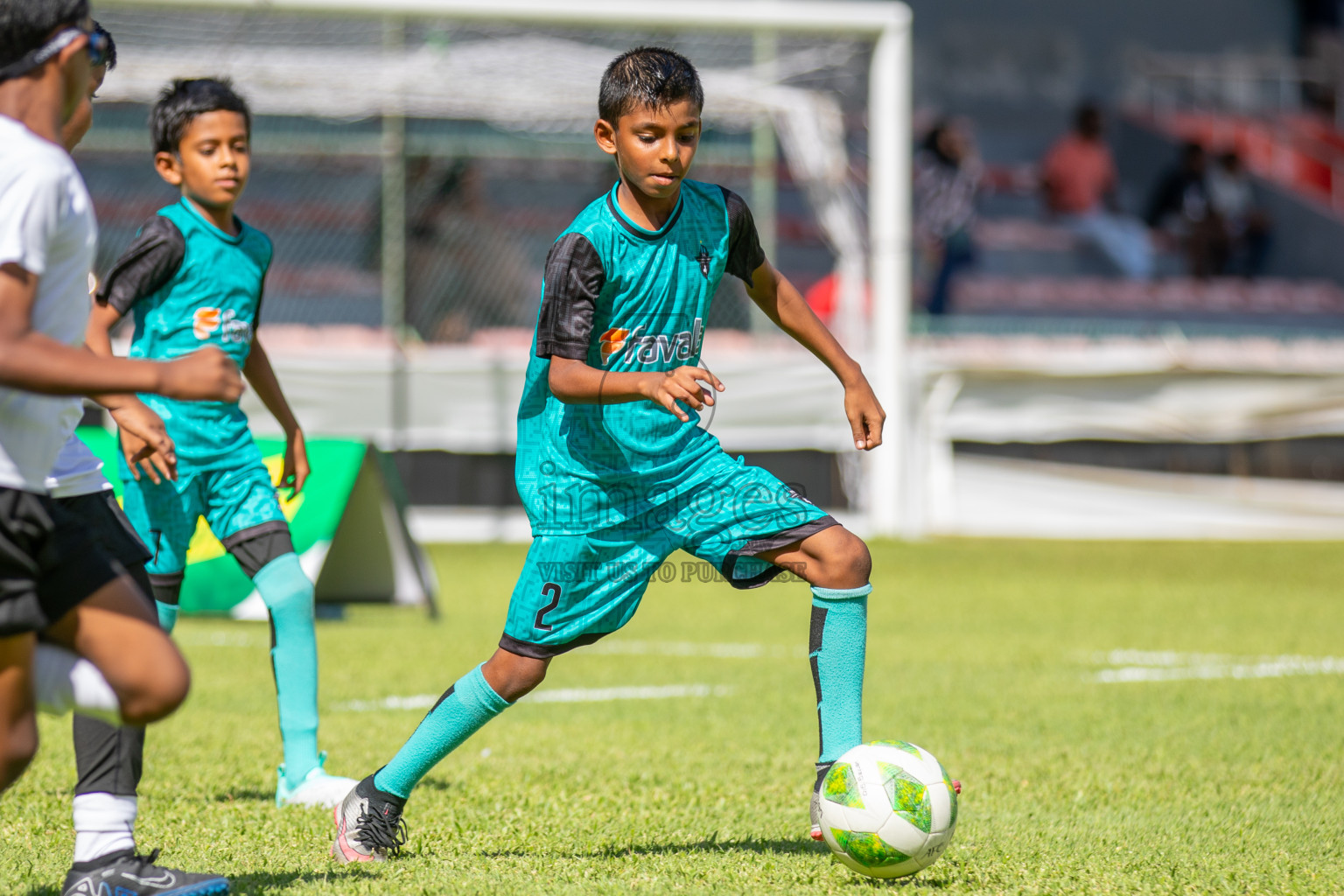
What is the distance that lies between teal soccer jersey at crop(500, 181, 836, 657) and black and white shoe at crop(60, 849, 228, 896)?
0.90 metres

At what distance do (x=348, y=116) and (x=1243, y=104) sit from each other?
16.4m

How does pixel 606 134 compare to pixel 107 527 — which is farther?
pixel 606 134

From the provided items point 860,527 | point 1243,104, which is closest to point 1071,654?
point 860,527

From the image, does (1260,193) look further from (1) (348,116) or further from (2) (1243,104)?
(1) (348,116)

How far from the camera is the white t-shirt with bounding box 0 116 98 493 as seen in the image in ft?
8.68

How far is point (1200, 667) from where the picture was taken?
23.4 feet

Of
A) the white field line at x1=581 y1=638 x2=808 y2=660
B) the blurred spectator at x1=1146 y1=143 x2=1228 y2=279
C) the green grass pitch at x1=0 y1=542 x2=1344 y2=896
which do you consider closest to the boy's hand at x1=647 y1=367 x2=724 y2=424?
the green grass pitch at x1=0 y1=542 x2=1344 y2=896

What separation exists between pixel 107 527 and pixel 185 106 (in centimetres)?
179

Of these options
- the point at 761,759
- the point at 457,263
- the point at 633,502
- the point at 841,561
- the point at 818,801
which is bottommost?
the point at 457,263

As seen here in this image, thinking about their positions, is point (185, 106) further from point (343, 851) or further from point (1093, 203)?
point (1093, 203)

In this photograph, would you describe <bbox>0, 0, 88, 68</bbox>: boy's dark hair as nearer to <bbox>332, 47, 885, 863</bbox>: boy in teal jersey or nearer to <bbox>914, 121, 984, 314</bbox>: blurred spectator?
<bbox>332, 47, 885, 863</bbox>: boy in teal jersey

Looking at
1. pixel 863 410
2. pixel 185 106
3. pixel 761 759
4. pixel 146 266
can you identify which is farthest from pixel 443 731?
pixel 185 106

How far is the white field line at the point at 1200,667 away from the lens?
685cm

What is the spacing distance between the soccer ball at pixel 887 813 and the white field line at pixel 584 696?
2.81 metres
